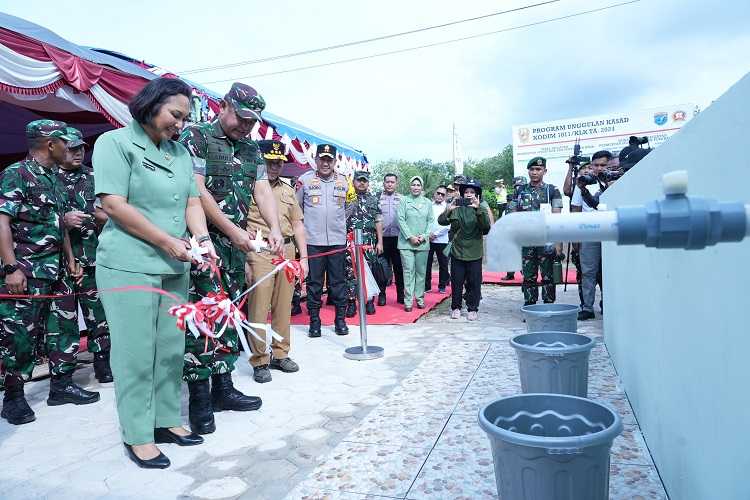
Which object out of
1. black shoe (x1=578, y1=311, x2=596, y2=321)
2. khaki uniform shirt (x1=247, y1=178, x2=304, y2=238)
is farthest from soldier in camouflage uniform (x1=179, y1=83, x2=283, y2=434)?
black shoe (x1=578, y1=311, x2=596, y2=321)

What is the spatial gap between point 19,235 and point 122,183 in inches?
61.7

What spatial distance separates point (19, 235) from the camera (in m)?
3.38

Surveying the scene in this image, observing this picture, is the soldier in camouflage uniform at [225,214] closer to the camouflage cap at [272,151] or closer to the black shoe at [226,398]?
the black shoe at [226,398]

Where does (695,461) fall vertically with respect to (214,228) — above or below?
below

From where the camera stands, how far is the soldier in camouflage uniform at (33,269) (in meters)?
3.28

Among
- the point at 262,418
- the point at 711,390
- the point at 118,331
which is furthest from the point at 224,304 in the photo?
the point at 711,390

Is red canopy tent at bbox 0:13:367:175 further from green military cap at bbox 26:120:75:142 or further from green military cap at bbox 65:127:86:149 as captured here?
green military cap at bbox 26:120:75:142

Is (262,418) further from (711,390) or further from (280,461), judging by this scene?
(711,390)

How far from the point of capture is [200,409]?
2.93 metres

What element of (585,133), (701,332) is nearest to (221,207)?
(701,332)

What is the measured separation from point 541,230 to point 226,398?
291cm

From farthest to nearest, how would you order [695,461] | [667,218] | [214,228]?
[214,228] < [695,461] < [667,218]

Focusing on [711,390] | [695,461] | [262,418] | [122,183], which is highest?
[122,183]

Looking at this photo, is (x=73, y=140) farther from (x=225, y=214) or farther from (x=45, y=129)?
(x=225, y=214)
